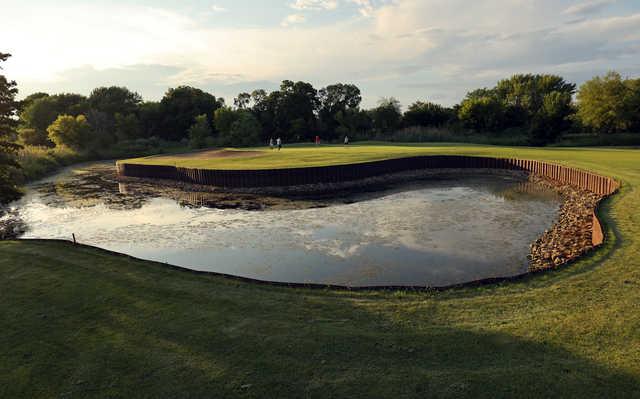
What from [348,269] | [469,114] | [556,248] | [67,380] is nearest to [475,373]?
[67,380]

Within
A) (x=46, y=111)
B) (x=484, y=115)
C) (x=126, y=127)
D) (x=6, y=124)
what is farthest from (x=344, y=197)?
(x=46, y=111)

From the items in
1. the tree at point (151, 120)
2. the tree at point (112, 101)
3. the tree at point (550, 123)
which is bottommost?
the tree at point (550, 123)

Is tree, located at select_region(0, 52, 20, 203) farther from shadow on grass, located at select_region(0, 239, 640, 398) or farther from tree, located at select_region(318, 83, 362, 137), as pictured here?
tree, located at select_region(318, 83, 362, 137)

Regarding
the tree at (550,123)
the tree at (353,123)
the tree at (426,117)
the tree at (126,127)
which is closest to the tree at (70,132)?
the tree at (126,127)

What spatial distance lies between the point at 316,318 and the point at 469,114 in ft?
240

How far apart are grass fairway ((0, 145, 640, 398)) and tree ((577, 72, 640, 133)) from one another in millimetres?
63491

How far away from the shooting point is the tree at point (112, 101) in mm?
96250

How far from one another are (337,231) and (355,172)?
50.3ft

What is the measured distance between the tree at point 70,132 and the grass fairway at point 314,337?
6855 cm

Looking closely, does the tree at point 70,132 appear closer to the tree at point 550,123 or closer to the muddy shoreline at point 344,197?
the muddy shoreline at point 344,197

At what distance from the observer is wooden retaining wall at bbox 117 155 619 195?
1212 inches

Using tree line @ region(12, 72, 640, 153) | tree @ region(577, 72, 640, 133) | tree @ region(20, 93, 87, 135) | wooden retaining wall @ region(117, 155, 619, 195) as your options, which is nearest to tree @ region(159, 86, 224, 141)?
tree line @ region(12, 72, 640, 153)

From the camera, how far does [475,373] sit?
5855 mm

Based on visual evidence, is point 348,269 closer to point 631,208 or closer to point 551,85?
point 631,208
